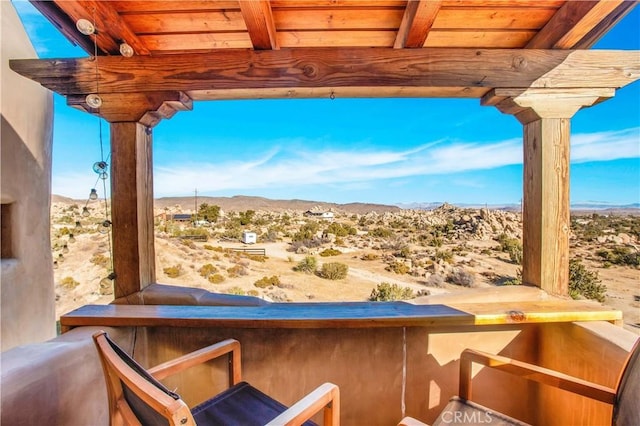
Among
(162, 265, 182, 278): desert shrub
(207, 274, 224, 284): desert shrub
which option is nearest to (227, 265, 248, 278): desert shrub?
(207, 274, 224, 284): desert shrub

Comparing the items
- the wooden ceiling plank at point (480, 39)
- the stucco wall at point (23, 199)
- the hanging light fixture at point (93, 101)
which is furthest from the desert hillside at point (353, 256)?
the wooden ceiling plank at point (480, 39)

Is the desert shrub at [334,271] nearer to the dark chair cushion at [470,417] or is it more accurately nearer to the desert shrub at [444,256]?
the desert shrub at [444,256]

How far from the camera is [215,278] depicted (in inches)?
273

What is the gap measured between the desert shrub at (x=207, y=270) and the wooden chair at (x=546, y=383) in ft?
22.6

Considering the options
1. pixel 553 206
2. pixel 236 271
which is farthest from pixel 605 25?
pixel 236 271

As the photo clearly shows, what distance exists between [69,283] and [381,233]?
9207mm

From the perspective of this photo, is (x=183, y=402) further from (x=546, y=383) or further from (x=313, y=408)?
(x=546, y=383)

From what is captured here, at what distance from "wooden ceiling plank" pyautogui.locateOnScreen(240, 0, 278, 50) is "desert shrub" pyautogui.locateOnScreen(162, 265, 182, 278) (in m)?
6.79

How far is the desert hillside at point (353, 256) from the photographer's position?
221 inches

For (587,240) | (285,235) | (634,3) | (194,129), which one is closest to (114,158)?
(634,3)

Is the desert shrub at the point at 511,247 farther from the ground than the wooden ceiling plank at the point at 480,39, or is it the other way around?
the wooden ceiling plank at the point at 480,39

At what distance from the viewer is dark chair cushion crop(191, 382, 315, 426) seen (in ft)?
3.33

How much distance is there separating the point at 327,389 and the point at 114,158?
5.63ft

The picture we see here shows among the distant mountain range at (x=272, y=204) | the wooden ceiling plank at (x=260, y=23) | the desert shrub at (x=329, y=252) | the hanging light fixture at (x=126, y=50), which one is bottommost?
the desert shrub at (x=329, y=252)
